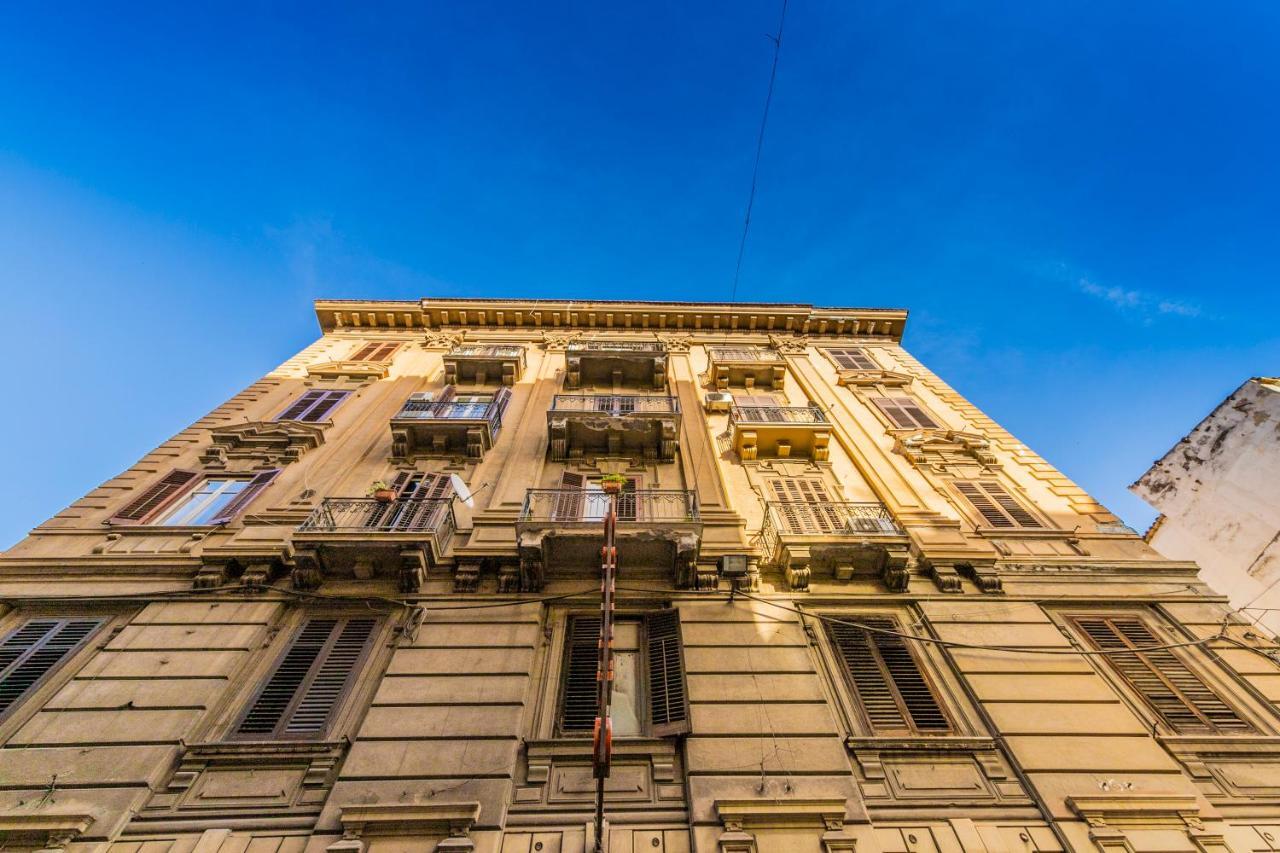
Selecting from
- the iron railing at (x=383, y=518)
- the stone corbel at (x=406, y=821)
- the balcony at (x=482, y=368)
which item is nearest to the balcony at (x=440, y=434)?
the iron railing at (x=383, y=518)

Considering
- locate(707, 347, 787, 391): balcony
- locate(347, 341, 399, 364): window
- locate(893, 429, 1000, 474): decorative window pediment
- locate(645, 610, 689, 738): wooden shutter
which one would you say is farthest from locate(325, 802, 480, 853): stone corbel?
locate(347, 341, 399, 364): window

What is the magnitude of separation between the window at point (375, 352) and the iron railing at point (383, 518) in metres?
10.8

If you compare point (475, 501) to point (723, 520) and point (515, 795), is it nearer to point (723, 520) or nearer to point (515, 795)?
point (723, 520)

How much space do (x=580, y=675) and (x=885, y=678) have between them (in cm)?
515

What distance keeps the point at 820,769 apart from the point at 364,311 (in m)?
23.8

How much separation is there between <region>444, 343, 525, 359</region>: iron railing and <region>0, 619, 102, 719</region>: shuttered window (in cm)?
1225

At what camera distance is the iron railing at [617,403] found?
17.2 m

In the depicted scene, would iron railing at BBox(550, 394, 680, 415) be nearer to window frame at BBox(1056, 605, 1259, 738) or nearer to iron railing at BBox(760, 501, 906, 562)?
iron railing at BBox(760, 501, 906, 562)

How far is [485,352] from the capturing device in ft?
70.9

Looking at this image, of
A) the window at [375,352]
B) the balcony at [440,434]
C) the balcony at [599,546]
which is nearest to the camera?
the balcony at [599,546]

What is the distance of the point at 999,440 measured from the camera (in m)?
18.0

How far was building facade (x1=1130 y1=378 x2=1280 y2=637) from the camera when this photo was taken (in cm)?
1533

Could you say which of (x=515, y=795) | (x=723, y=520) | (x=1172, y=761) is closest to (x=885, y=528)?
(x=723, y=520)

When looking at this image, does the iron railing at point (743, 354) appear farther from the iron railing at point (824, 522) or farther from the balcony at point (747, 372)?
the iron railing at point (824, 522)
